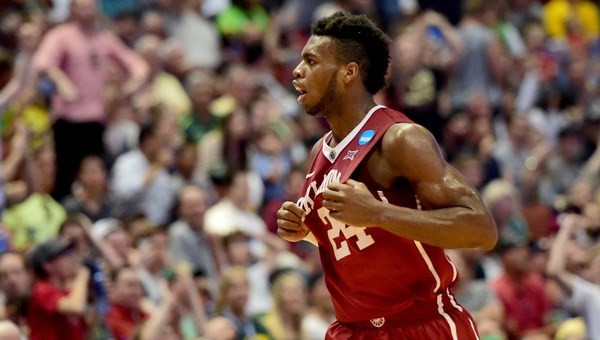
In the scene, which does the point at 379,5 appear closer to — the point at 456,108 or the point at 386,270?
the point at 456,108

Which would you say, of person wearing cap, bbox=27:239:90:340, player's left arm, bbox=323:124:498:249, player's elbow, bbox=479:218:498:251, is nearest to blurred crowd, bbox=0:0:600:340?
person wearing cap, bbox=27:239:90:340

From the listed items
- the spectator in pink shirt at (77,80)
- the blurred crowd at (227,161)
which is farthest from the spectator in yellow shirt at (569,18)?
the spectator in pink shirt at (77,80)

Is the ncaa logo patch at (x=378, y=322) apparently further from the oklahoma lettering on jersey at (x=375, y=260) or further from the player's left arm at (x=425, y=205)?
the player's left arm at (x=425, y=205)

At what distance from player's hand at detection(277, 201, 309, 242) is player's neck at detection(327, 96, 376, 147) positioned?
44 cm

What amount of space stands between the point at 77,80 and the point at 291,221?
6668mm

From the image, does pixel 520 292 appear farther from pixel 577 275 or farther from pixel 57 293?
pixel 57 293

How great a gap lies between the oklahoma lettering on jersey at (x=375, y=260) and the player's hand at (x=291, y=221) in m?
0.10

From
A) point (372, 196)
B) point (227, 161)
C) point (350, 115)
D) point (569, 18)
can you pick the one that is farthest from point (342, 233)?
point (569, 18)

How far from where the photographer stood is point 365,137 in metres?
5.94

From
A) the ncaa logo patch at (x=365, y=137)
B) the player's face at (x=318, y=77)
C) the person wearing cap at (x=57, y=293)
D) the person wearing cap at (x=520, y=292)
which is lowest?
the person wearing cap at (x=520, y=292)

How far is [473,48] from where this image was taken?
52.5 ft

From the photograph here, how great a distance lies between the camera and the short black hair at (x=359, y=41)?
19.8 ft

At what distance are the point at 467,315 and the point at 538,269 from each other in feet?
20.4

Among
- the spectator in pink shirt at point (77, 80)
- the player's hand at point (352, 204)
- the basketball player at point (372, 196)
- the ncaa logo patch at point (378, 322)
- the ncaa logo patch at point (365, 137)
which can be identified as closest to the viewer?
the player's hand at point (352, 204)
